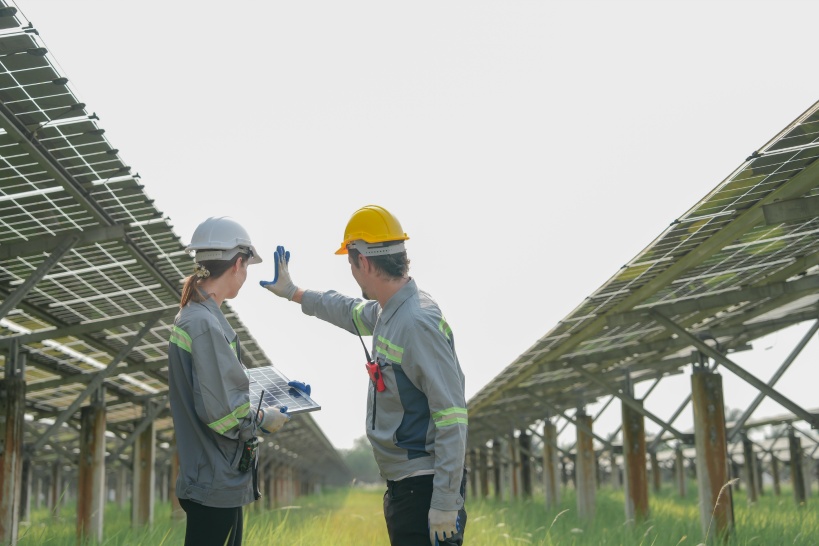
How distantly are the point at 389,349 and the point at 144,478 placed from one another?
14.4m

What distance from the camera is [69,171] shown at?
7.01m

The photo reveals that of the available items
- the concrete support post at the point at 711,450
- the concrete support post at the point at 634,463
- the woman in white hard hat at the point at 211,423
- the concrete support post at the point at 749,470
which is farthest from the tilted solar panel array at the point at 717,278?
the concrete support post at the point at 749,470

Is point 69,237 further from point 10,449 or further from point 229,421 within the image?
point 229,421

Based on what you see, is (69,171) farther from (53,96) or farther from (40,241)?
(40,241)

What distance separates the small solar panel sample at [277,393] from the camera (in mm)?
4477

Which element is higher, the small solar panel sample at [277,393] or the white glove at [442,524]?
the small solar panel sample at [277,393]

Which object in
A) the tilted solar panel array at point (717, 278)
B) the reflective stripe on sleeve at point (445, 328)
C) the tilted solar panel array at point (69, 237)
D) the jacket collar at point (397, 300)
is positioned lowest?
the reflective stripe on sleeve at point (445, 328)

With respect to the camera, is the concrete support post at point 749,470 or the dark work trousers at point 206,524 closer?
the dark work trousers at point 206,524

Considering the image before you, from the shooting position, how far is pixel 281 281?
16.5 feet

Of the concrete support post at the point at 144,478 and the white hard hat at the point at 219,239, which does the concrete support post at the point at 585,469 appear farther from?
the white hard hat at the point at 219,239

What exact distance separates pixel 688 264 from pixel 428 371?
16.2 ft

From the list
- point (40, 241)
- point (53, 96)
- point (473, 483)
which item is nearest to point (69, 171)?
point (53, 96)

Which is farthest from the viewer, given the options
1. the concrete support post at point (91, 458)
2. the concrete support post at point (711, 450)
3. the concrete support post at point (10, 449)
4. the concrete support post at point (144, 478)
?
the concrete support post at point (144, 478)

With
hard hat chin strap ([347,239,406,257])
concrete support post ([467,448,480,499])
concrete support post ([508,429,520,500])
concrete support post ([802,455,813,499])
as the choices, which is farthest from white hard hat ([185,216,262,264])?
concrete support post ([467,448,480,499])
